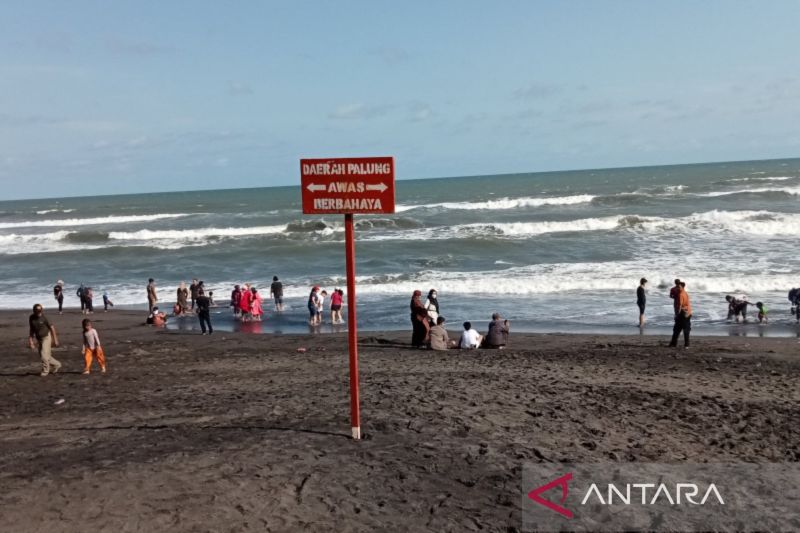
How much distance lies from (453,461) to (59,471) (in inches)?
155

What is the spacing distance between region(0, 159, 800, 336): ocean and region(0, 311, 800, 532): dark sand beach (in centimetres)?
706

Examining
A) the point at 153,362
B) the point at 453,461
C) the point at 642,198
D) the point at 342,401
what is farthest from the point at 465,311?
the point at 642,198

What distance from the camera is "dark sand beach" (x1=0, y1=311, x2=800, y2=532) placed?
595 cm

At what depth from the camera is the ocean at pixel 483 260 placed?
859 inches

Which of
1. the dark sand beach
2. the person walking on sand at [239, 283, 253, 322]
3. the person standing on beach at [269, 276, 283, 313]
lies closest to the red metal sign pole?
the dark sand beach

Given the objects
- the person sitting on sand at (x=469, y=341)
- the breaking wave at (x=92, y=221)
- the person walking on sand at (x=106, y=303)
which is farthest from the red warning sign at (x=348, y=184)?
the breaking wave at (x=92, y=221)

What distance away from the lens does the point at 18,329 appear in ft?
67.8

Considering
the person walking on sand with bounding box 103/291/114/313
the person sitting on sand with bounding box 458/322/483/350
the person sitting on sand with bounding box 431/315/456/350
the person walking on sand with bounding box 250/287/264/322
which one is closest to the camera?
the person sitting on sand with bounding box 431/315/456/350

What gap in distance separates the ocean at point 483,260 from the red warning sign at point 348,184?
13111 mm

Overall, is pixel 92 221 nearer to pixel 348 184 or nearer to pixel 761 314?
pixel 761 314

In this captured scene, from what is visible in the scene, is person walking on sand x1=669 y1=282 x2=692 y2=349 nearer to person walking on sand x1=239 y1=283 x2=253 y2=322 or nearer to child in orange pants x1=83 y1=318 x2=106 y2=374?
child in orange pants x1=83 y1=318 x2=106 y2=374

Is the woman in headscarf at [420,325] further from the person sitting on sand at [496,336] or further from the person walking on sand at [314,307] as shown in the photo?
the person walking on sand at [314,307]

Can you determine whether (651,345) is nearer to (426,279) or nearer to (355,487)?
(355,487)

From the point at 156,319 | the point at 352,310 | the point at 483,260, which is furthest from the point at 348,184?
the point at 483,260
